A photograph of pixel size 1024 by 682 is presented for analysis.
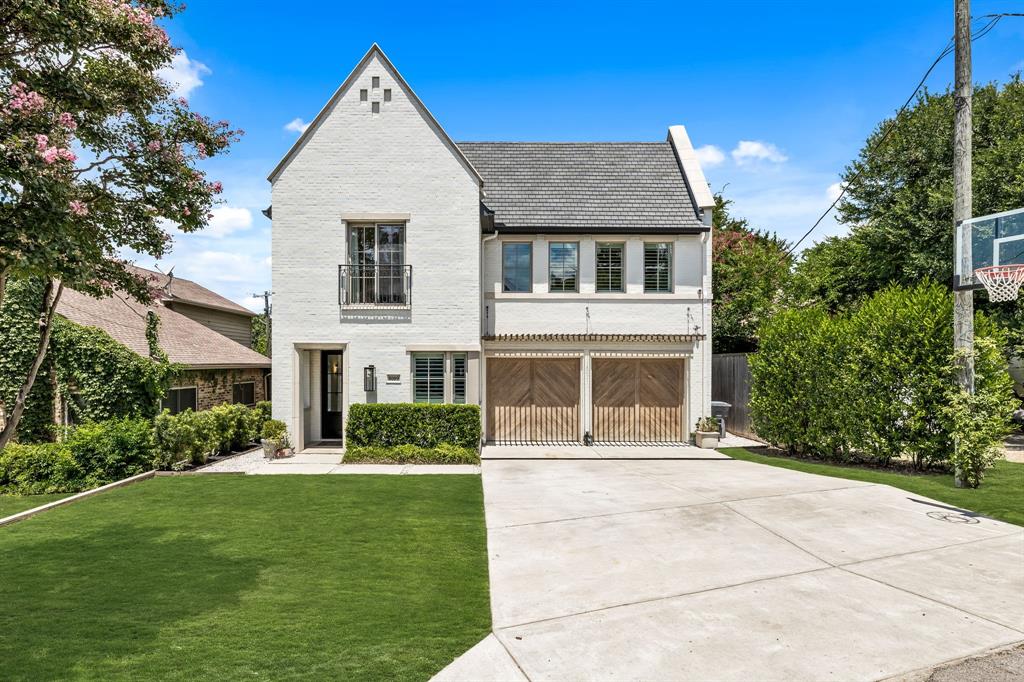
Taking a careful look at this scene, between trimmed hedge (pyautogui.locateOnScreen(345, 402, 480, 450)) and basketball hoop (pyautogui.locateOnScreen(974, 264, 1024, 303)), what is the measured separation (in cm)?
1079

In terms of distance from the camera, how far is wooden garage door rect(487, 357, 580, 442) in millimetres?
16766

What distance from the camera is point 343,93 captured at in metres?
14.8

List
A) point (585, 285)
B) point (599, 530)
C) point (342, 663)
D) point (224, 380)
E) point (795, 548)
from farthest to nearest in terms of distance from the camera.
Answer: point (224, 380), point (585, 285), point (599, 530), point (795, 548), point (342, 663)

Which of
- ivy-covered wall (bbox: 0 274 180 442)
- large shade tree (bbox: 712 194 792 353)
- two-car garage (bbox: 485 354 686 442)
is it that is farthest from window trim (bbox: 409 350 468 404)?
large shade tree (bbox: 712 194 792 353)

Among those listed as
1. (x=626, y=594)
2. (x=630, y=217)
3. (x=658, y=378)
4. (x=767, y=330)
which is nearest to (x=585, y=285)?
(x=630, y=217)

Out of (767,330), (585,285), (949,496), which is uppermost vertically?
(585,285)

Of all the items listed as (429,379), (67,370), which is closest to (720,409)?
(429,379)

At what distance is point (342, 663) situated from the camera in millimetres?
4332

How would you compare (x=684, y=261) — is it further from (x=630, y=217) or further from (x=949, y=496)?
(x=949, y=496)

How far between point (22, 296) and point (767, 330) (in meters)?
18.5

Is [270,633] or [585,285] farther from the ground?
[585,285]

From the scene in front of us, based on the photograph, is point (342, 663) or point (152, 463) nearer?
point (342, 663)

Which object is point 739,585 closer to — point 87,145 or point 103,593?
point 103,593

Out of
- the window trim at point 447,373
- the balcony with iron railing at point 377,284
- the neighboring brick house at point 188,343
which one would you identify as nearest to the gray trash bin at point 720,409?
the window trim at point 447,373
